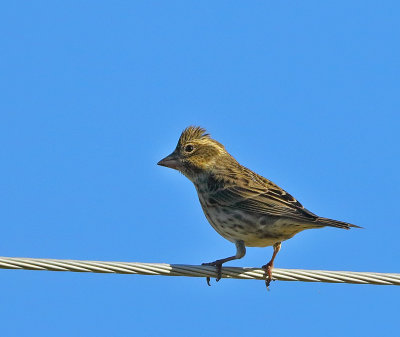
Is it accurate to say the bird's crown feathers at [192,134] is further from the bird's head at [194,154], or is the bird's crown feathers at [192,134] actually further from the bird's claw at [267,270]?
the bird's claw at [267,270]

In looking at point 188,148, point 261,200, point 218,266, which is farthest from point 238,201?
point 188,148

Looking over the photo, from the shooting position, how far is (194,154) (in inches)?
438

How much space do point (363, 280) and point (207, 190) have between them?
12.5ft

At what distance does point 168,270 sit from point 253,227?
8.35 ft

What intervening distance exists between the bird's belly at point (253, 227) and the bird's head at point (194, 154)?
49.0 inches

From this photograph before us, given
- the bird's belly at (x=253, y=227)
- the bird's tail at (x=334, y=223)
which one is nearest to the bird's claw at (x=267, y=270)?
the bird's belly at (x=253, y=227)

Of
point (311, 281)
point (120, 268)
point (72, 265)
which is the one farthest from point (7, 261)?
point (311, 281)

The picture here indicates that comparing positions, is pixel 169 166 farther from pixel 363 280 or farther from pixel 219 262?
pixel 363 280

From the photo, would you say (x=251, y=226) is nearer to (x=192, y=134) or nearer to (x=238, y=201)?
(x=238, y=201)

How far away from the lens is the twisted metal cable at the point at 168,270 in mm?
6508

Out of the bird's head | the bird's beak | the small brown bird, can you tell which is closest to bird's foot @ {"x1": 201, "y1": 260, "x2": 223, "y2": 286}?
the small brown bird

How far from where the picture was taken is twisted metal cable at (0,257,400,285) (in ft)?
21.4

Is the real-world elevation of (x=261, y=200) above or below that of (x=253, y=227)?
above

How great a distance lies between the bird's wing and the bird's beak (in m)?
1.14
